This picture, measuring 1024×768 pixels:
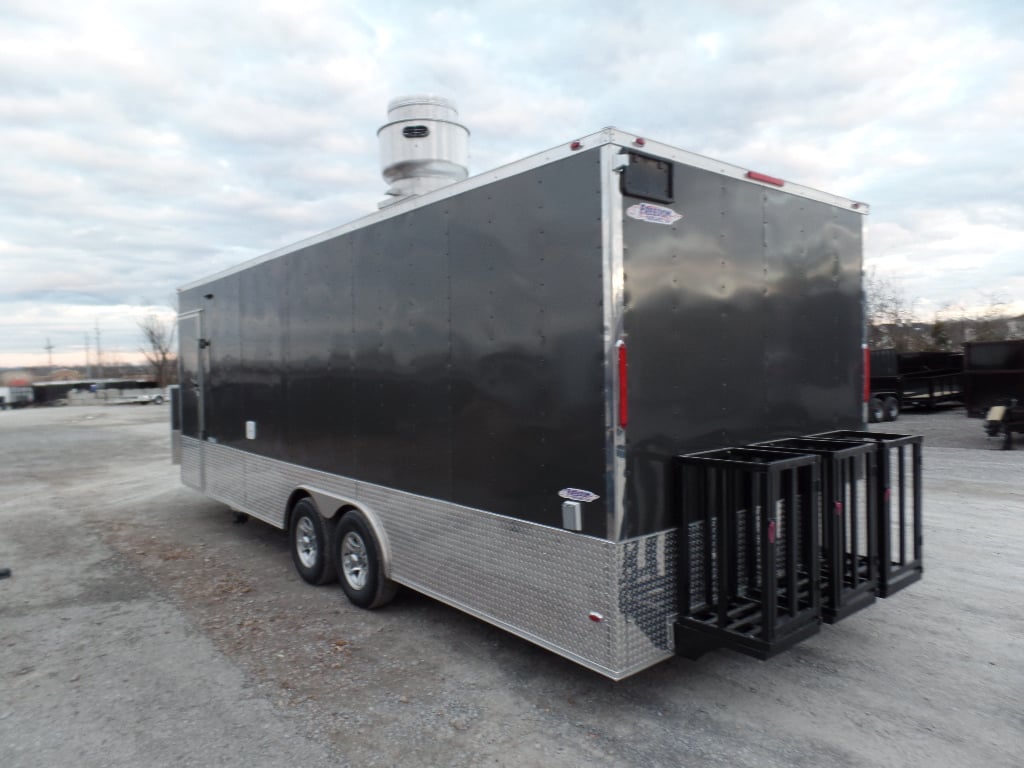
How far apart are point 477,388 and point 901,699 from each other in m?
2.69

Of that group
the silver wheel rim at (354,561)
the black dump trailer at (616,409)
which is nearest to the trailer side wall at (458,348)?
the black dump trailer at (616,409)

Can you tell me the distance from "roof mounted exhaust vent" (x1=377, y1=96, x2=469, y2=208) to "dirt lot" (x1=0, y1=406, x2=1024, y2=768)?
3594mm

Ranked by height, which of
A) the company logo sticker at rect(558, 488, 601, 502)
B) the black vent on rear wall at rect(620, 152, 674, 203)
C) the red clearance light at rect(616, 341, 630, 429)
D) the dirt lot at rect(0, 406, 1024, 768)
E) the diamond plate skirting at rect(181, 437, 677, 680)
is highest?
the black vent on rear wall at rect(620, 152, 674, 203)

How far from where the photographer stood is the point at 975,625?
14.0 feet

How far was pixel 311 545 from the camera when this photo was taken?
556 cm

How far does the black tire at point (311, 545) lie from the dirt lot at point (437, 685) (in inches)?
6.3

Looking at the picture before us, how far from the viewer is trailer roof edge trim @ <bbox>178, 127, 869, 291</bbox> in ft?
10.3

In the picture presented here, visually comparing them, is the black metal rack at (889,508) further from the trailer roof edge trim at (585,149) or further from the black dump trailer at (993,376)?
the black dump trailer at (993,376)

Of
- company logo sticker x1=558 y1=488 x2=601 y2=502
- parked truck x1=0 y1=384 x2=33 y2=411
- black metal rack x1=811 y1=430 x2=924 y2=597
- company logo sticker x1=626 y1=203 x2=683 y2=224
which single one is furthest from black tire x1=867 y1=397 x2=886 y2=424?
parked truck x1=0 y1=384 x2=33 y2=411

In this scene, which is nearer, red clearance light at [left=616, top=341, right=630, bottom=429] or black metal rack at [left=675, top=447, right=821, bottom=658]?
black metal rack at [left=675, top=447, right=821, bottom=658]

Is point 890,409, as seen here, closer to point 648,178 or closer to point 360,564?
point 360,564

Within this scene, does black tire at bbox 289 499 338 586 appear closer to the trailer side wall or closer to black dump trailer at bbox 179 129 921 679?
black dump trailer at bbox 179 129 921 679

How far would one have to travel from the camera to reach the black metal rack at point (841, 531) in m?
3.32

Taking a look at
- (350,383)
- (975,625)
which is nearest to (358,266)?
(350,383)
